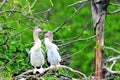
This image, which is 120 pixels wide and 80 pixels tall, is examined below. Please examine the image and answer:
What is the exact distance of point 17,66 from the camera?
8.98 metres

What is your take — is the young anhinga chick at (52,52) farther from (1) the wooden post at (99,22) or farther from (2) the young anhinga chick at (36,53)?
(1) the wooden post at (99,22)

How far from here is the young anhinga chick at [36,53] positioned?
30.1 ft

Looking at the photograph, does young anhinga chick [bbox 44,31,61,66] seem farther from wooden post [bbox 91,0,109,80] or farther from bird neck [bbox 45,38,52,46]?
wooden post [bbox 91,0,109,80]

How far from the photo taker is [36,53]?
9438 mm

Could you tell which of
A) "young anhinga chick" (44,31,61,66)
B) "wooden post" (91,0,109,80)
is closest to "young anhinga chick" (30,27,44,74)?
"young anhinga chick" (44,31,61,66)

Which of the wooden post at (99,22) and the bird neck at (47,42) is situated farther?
the bird neck at (47,42)

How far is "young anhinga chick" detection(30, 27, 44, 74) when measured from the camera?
9.18 m

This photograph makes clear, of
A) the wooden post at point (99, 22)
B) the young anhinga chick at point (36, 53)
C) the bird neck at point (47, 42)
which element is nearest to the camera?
the wooden post at point (99, 22)

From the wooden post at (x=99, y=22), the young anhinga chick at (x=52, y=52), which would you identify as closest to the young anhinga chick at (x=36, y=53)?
the young anhinga chick at (x=52, y=52)

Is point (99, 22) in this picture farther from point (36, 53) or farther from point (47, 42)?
point (36, 53)

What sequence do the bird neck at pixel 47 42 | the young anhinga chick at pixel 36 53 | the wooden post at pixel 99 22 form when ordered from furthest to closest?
the bird neck at pixel 47 42
the young anhinga chick at pixel 36 53
the wooden post at pixel 99 22

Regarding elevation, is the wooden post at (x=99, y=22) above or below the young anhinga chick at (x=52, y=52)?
above

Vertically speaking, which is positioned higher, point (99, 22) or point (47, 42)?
point (99, 22)

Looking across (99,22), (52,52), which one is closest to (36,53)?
(52,52)
